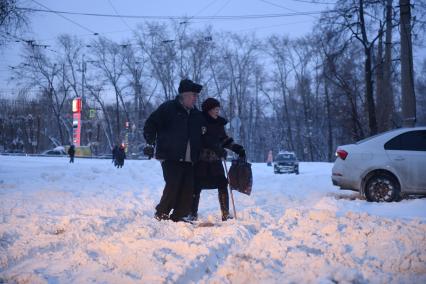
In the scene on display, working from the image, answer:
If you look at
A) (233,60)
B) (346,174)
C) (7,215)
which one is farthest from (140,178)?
(233,60)

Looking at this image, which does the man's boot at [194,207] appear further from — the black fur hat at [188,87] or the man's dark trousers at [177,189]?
the black fur hat at [188,87]

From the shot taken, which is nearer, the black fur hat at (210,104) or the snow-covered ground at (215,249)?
the snow-covered ground at (215,249)

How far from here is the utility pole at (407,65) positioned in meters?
13.3

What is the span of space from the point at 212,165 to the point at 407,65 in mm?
9422

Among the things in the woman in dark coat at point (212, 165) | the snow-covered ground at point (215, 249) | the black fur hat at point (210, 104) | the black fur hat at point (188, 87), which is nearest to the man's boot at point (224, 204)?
the woman in dark coat at point (212, 165)

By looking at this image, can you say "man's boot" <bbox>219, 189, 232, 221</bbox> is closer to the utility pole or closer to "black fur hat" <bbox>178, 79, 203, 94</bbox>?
"black fur hat" <bbox>178, 79, 203, 94</bbox>

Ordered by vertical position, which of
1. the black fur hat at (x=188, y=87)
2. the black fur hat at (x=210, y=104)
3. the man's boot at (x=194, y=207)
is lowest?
the man's boot at (x=194, y=207)

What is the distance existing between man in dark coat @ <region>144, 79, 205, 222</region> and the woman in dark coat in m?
0.24

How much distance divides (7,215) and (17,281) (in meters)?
3.16

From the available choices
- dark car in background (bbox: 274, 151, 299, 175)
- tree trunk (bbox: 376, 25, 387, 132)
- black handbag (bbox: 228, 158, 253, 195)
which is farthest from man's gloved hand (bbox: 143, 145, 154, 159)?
dark car in background (bbox: 274, 151, 299, 175)

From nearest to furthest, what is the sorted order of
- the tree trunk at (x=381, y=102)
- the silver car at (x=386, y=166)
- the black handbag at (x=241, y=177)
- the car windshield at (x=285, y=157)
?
the black handbag at (x=241, y=177) < the silver car at (x=386, y=166) < the tree trunk at (x=381, y=102) < the car windshield at (x=285, y=157)

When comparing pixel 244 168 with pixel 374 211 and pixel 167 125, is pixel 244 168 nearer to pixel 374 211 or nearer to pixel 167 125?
pixel 167 125

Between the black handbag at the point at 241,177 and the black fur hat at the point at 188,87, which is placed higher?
the black fur hat at the point at 188,87

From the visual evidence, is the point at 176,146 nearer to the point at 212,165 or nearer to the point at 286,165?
the point at 212,165
